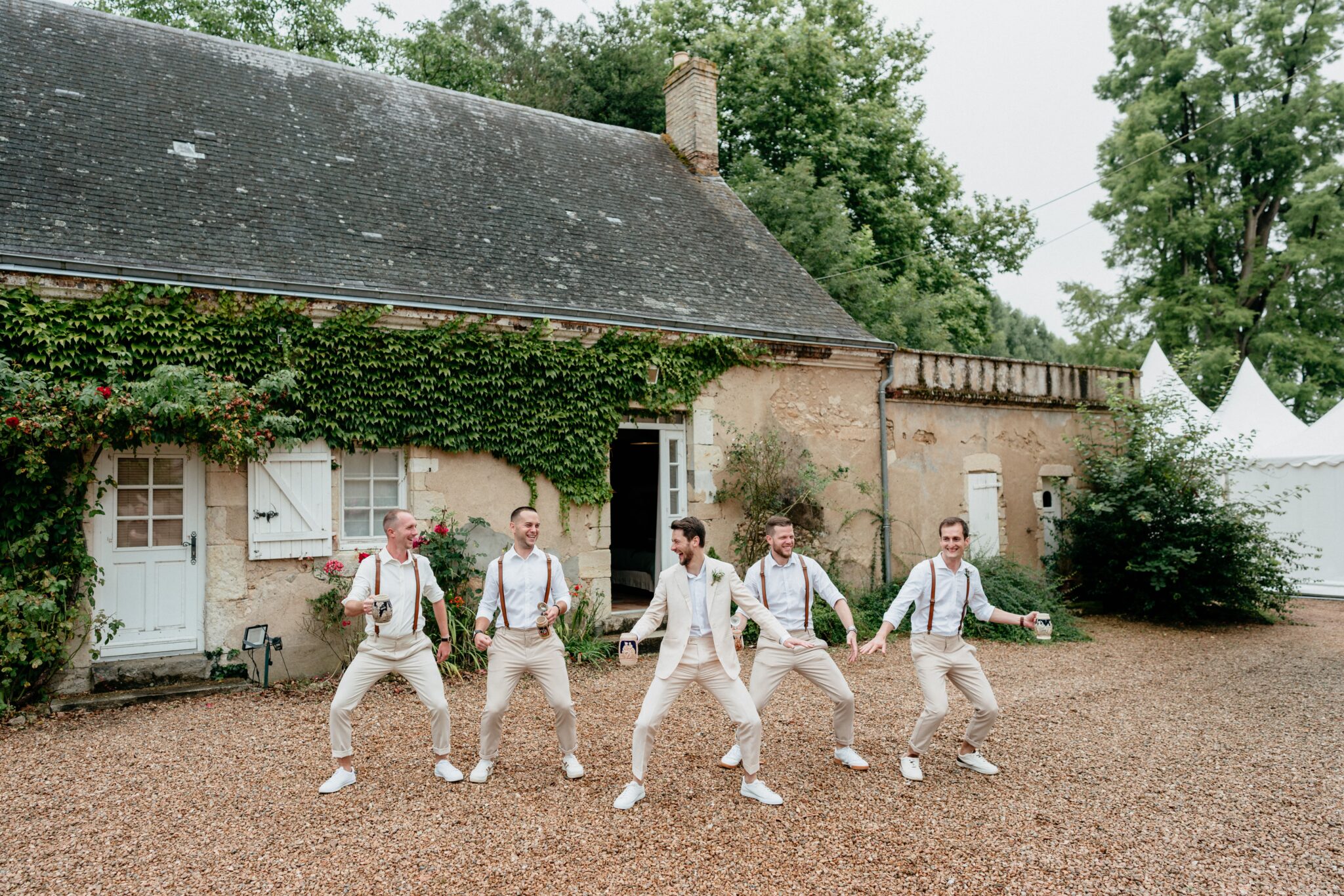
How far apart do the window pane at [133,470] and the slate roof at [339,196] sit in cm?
154

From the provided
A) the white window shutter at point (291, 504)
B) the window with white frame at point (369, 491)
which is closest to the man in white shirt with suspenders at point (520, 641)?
the white window shutter at point (291, 504)

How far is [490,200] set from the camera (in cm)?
1012

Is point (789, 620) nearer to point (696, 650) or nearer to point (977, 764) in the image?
point (696, 650)

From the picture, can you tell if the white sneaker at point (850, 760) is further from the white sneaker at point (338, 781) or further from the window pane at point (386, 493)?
the window pane at point (386, 493)

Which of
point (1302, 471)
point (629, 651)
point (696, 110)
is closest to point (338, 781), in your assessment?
point (629, 651)

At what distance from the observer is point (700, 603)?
15.5ft

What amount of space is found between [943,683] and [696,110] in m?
10.4

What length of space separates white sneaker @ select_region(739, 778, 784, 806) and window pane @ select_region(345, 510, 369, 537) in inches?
190

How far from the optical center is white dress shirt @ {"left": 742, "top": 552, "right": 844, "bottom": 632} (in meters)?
5.06

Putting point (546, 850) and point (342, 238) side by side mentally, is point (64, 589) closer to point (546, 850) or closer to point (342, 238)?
point (342, 238)

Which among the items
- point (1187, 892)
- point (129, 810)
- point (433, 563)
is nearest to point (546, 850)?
point (129, 810)

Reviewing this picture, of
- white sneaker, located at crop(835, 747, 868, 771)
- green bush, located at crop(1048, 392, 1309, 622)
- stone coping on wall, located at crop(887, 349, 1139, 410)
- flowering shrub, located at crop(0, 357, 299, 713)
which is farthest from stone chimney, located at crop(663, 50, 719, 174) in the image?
white sneaker, located at crop(835, 747, 868, 771)

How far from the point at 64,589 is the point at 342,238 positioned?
13.1ft

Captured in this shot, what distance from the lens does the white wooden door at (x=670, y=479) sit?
31.7 feet
